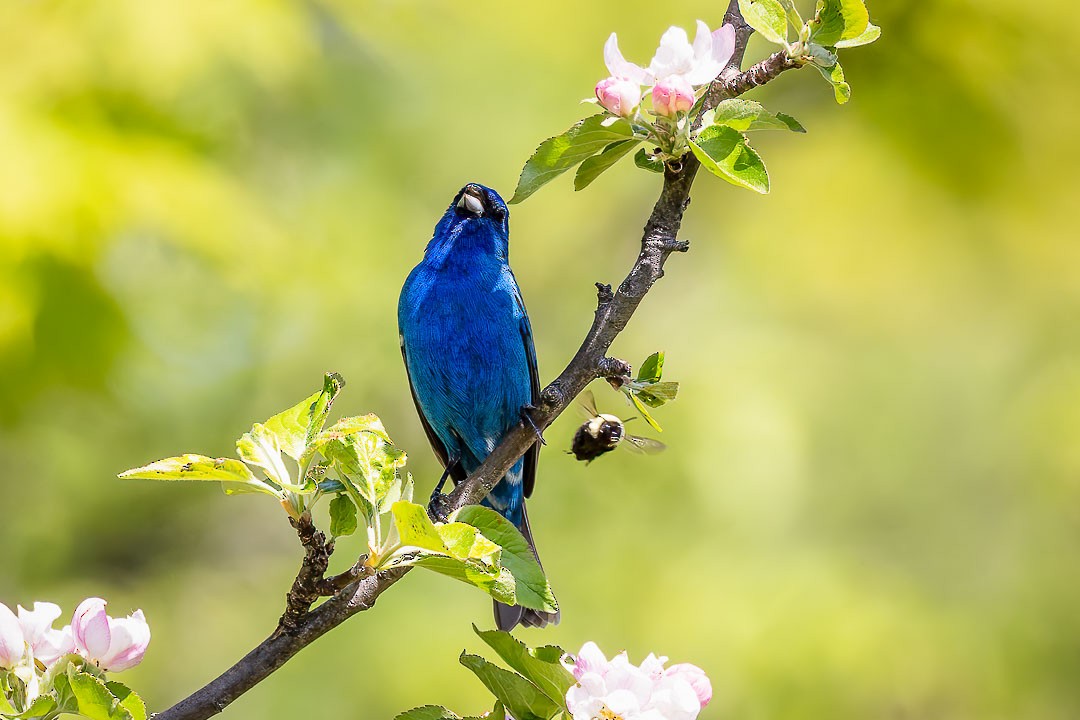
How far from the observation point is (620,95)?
2.04 metres

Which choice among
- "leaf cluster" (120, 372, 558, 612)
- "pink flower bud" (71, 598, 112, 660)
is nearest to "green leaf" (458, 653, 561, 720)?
"leaf cluster" (120, 372, 558, 612)

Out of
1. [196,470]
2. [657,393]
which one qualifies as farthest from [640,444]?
[196,470]

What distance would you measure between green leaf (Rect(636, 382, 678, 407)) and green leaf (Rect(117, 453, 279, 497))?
86 centimetres

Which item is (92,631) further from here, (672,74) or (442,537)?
(672,74)

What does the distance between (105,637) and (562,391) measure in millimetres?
969

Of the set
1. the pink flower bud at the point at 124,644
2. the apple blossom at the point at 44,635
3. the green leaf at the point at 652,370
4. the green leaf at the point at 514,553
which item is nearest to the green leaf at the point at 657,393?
the green leaf at the point at 652,370

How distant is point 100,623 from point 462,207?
301 centimetres

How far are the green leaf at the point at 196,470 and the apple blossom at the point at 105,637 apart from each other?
246 mm

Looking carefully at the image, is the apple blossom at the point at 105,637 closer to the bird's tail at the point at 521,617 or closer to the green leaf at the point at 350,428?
the green leaf at the point at 350,428

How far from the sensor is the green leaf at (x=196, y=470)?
5.86ft

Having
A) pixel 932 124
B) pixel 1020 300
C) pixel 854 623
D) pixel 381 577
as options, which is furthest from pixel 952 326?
pixel 381 577

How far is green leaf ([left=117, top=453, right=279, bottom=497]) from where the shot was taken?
1787 mm

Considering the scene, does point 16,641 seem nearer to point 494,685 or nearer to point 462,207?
point 494,685

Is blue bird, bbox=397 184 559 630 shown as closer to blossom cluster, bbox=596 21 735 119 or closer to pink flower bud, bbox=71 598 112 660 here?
blossom cluster, bbox=596 21 735 119
